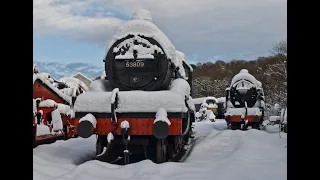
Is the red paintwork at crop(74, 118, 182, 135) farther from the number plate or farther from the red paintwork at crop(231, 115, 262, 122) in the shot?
the red paintwork at crop(231, 115, 262, 122)

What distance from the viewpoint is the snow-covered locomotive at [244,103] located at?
17.1 m

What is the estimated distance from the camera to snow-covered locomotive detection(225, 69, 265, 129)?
17.1 m

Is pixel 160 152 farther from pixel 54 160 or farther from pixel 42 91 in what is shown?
pixel 42 91

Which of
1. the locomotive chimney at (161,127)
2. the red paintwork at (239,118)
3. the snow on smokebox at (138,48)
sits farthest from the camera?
the red paintwork at (239,118)

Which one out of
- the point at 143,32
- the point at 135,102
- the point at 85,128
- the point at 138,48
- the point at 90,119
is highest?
the point at 143,32

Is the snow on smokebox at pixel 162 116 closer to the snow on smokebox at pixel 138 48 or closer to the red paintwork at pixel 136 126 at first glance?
the red paintwork at pixel 136 126

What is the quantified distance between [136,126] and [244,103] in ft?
39.4

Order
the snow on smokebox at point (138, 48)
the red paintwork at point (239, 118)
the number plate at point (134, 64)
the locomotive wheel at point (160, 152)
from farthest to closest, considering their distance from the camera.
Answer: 1. the red paintwork at point (239, 118)
2. the number plate at point (134, 64)
3. the snow on smokebox at point (138, 48)
4. the locomotive wheel at point (160, 152)

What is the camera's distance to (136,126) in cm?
670

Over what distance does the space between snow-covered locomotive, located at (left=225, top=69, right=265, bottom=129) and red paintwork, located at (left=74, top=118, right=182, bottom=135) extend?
11.0 meters

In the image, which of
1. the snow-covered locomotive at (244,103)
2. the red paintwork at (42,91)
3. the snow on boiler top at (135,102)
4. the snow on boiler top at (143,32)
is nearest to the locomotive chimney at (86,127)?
the snow on boiler top at (135,102)

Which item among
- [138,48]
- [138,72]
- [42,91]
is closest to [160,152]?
[138,72]

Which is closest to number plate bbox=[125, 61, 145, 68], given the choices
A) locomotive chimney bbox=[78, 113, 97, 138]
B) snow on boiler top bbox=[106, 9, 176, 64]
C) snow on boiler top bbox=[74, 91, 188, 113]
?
snow on boiler top bbox=[106, 9, 176, 64]
